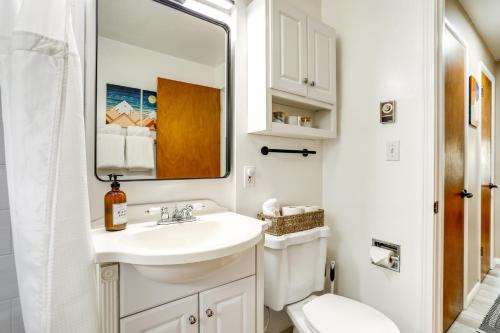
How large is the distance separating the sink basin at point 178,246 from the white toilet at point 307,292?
0.96ft

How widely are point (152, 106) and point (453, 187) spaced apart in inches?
79.0

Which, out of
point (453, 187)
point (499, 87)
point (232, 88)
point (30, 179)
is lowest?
point (453, 187)

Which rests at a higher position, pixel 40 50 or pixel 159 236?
pixel 40 50

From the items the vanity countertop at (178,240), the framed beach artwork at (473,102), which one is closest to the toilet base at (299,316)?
the vanity countertop at (178,240)

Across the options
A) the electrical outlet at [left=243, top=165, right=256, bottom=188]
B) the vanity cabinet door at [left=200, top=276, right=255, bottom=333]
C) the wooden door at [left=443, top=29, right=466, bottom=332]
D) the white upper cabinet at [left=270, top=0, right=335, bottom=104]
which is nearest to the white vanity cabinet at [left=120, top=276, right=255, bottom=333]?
the vanity cabinet door at [left=200, top=276, right=255, bottom=333]

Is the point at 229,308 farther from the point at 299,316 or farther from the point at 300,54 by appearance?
the point at 300,54

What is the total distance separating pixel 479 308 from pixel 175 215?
8.22ft

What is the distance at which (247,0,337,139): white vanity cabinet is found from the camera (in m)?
1.24

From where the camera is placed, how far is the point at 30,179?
23.0 inches

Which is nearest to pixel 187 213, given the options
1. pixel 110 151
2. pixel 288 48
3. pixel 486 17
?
pixel 110 151

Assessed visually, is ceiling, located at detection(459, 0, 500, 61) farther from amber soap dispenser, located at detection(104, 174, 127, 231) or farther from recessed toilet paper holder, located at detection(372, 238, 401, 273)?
amber soap dispenser, located at detection(104, 174, 127, 231)

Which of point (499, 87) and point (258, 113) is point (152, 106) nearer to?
point (258, 113)

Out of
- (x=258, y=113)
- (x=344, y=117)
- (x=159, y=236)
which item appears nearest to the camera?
(x=159, y=236)

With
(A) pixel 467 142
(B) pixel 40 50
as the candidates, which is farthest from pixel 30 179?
(A) pixel 467 142
